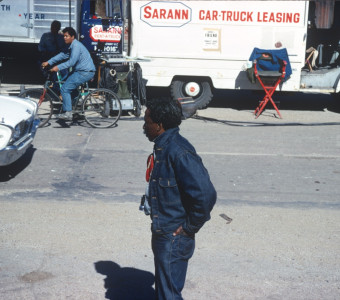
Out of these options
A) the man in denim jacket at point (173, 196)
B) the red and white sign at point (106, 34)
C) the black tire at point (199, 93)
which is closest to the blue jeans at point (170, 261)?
the man in denim jacket at point (173, 196)

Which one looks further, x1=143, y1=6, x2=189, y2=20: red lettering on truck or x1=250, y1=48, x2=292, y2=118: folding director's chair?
x1=143, y1=6, x2=189, y2=20: red lettering on truck

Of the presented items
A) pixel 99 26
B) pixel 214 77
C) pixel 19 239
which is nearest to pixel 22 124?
pixel 19 239

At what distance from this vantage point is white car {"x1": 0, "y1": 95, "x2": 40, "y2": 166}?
7551 mm

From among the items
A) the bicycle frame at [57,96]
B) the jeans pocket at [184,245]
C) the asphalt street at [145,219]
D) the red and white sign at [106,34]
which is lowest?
the asphalt street at [145,219]

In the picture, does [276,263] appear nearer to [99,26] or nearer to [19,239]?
[19,239]

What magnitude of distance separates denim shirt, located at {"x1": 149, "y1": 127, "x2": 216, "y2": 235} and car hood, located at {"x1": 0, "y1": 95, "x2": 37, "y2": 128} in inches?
170

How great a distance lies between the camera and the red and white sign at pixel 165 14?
43.9 ft

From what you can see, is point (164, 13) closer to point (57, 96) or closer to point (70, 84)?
point (70, 84)

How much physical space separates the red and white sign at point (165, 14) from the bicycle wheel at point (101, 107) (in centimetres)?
256

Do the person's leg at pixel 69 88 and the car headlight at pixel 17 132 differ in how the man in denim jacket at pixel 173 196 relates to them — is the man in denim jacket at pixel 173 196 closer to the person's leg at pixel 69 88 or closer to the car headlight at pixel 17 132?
the car headlight at pixel 17 132

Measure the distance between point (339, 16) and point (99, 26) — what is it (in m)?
6.31

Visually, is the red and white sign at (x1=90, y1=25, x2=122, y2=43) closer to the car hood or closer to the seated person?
the seated person

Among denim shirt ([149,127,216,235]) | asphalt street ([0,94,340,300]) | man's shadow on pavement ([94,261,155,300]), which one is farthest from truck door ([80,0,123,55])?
denim shirt ([149,127,216,235])

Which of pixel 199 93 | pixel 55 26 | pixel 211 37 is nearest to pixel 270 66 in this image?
pixel 211 37
